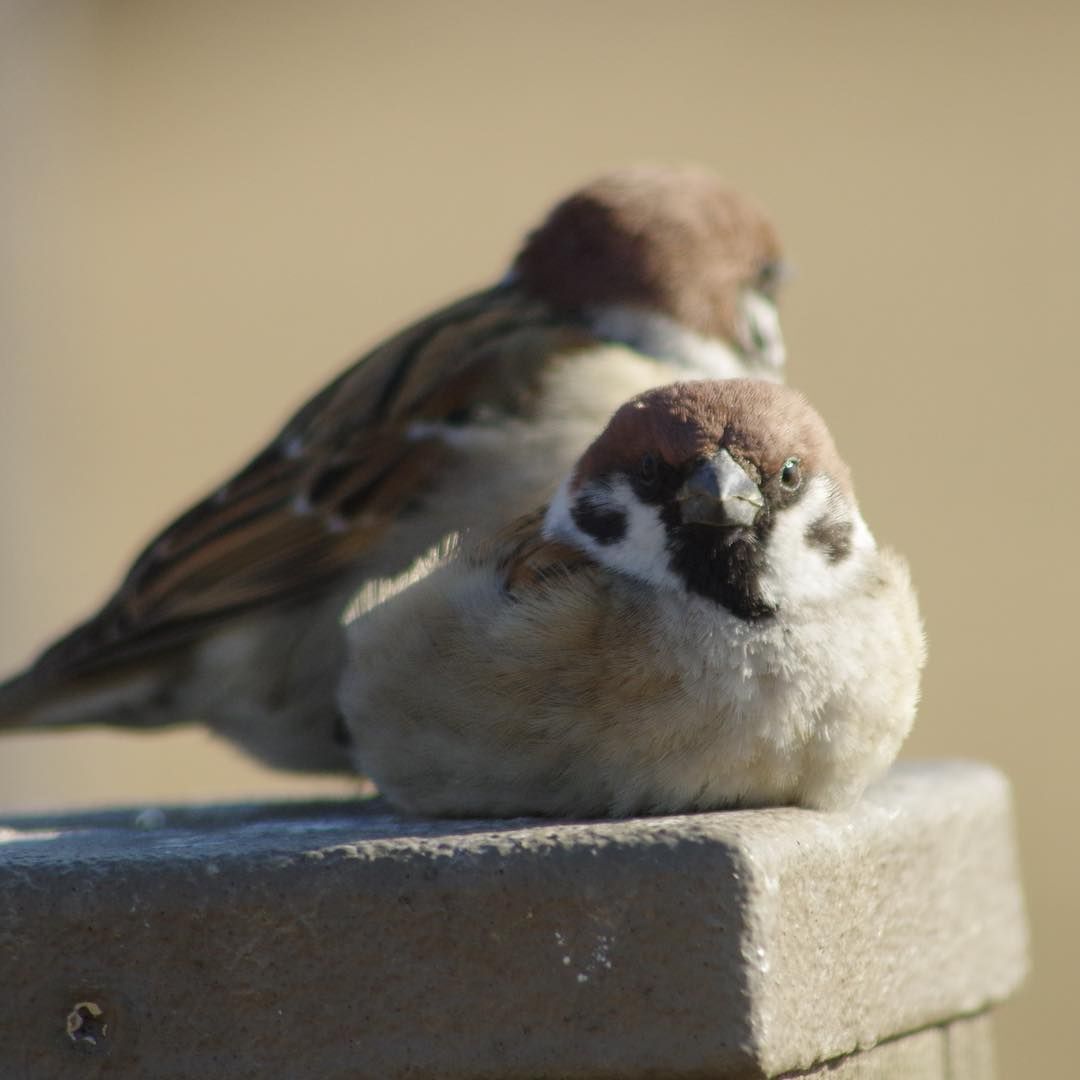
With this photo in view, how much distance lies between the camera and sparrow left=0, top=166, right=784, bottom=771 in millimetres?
3094

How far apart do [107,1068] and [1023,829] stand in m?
6.20

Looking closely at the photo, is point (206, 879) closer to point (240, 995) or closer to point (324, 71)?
point (240, 995)

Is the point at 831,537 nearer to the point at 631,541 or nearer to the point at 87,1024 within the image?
the point at 631,541

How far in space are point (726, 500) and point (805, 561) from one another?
6.9 inches

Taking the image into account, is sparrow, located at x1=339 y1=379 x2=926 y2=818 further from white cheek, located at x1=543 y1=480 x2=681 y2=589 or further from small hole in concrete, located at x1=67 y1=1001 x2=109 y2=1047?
small hole in concrete, located at x1=67 y1=1001 x2=109 y2=1047

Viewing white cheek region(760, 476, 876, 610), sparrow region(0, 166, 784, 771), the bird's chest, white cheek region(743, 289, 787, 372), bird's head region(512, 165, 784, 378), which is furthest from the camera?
white cheek region(743, 289, 787, 372)

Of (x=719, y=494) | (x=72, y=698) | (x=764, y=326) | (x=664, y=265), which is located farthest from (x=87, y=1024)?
(x=764, y=326)

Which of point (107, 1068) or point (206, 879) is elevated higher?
point (206, 879)

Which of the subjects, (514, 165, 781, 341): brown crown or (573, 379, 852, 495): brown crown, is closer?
(573, 379, 852, 495): brown crown

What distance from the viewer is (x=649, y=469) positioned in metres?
2.34

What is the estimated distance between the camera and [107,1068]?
183 cm

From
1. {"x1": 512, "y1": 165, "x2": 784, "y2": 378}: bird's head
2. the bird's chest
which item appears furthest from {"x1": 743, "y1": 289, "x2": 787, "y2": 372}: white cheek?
the bird's chest

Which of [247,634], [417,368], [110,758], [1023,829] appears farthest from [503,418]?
[110,758]

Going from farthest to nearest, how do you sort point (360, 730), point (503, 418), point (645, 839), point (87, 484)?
1. point (87, 484)
2. point (503, 418)
3. point (360, 730)
4. point (645, 839)
